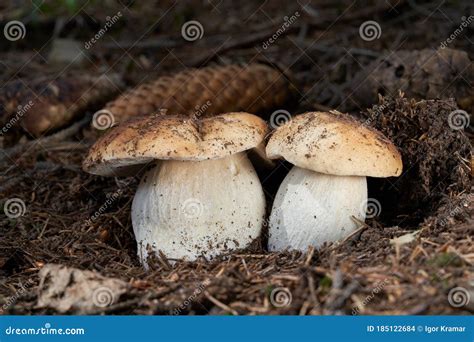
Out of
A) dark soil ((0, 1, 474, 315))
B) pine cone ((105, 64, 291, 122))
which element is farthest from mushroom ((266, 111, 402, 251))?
pine cone ((105, 64, 291, 122))

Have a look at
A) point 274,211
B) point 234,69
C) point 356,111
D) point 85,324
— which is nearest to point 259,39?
point 234,69

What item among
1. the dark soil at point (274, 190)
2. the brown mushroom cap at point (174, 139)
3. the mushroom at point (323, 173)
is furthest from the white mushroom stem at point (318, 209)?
the brown mushroom cap at point (174, 139)

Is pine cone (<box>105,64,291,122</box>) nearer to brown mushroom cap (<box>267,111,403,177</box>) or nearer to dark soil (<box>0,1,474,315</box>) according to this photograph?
dark soil (<box>0,1,474,315</box>)

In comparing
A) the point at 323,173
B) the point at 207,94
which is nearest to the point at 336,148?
the point at 323,173

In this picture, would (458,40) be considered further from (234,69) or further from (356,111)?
(234,69)

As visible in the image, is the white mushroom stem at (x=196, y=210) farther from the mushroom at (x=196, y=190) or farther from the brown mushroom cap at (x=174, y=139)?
the brown mushroom cap at (x=174, y=139)

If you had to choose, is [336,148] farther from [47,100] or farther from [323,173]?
[47,100]

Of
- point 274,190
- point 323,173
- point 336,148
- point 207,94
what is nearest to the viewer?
point 336,148
